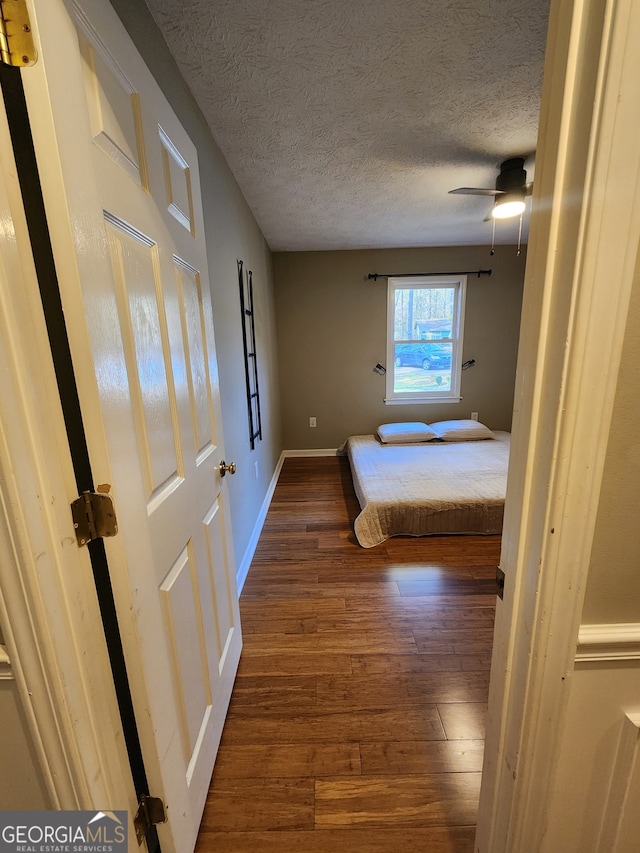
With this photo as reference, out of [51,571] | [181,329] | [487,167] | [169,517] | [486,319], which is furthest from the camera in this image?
[486,319]

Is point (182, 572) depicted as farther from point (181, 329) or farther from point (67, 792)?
point (181, 329)

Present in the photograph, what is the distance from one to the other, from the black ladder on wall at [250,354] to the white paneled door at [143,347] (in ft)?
3.91

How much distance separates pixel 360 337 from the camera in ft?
14.0

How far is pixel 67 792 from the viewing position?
2.21ft

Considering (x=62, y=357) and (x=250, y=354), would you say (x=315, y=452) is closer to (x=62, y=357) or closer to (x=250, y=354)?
(x=250, y=354)

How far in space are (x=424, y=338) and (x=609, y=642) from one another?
13.2 ft

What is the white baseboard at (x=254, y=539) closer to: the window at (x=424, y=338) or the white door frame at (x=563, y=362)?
the white door frame at (x=563, y=362)

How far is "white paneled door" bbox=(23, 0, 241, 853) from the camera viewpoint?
581mm

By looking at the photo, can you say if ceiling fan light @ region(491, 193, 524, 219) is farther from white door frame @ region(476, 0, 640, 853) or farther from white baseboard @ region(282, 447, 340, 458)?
white baseboard @ region(282, 447, 340, 458)

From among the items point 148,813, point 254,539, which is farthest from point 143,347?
point 254,539

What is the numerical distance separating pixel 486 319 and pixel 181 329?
4128 mm

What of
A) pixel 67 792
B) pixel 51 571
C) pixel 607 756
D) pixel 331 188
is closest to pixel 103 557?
pixel 51 571

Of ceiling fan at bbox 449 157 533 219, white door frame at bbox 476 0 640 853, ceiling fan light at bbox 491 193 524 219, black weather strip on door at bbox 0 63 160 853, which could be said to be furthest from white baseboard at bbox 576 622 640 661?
ceiling fan light at bbox 491 193 524 219

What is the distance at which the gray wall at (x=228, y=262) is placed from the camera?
119 cm
